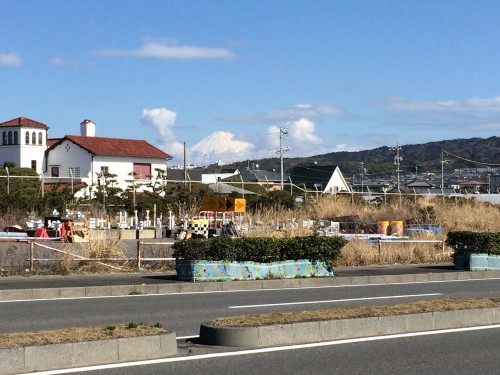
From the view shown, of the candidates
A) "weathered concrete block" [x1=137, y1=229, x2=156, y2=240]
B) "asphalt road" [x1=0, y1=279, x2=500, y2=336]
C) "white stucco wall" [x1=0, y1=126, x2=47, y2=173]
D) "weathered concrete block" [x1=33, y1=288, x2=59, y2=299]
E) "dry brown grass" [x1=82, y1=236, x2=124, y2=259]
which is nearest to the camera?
"asphalt road" [x1=0, y1=279, x2=500, y2=336]

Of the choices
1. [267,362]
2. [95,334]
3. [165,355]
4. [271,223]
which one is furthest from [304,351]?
[271,223]

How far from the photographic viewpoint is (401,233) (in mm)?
37656

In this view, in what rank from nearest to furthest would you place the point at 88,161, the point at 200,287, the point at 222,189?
the point at 200,287 → the point at 222,189 → the point at 88,161

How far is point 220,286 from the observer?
19.8 metres

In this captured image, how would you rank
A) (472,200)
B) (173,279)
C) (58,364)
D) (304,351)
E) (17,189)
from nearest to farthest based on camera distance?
(58,364)
(304,351)
(173,279)
(17,189)
(472,200)

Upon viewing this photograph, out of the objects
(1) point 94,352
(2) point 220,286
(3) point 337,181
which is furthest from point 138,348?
(3) point 337,181

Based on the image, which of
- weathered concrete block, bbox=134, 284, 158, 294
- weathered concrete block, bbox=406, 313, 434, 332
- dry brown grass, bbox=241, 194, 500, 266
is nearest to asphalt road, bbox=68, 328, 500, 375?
weathered concrete block, bbox=406, 313, 434, 332

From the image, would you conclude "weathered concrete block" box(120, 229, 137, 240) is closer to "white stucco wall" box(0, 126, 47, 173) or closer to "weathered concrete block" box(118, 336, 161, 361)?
"weathered concrete block" box(118, 336, 161, 361)

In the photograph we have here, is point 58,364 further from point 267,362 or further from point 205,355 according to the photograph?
point 267,362

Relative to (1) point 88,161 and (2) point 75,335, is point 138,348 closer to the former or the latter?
(2) point 75,335

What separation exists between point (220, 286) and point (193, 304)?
11.2 ft

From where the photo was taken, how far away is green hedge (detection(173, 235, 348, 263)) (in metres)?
20.7

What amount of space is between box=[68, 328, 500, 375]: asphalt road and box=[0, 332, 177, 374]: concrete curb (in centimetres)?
30

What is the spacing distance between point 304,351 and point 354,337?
1.37 metres
